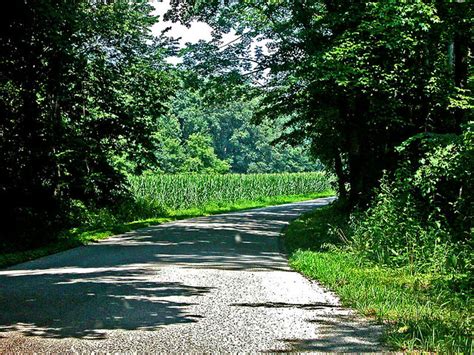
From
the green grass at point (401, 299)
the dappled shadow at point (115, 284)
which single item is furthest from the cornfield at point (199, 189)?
the green grass at point (401, 299)

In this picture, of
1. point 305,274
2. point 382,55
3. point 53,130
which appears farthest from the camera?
point 53,130

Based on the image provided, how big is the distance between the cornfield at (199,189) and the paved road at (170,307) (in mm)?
15923

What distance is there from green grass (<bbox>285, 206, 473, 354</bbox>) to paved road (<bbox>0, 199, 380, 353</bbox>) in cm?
29

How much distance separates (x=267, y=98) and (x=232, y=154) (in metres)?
76.6

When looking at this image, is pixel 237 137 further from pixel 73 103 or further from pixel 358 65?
pixel 358 65

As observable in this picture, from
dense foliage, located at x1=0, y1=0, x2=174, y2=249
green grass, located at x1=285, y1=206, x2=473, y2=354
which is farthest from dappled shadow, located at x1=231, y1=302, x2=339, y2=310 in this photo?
dense foliage, located at x1=0, y1=0, x2=174, y2=249

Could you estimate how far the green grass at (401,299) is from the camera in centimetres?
572

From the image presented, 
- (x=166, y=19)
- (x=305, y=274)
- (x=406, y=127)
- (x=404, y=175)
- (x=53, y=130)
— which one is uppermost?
(x=166, y=19)

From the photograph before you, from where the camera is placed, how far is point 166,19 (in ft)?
68.3

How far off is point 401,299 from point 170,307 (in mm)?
3222

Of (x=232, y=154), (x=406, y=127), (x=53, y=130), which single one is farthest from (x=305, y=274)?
(x=232, y=154)

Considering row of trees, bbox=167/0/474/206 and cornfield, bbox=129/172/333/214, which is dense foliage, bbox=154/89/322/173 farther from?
row of trees, bbox=167/0/474/206

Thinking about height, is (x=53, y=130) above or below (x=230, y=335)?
above

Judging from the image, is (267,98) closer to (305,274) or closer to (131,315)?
(305,274)
